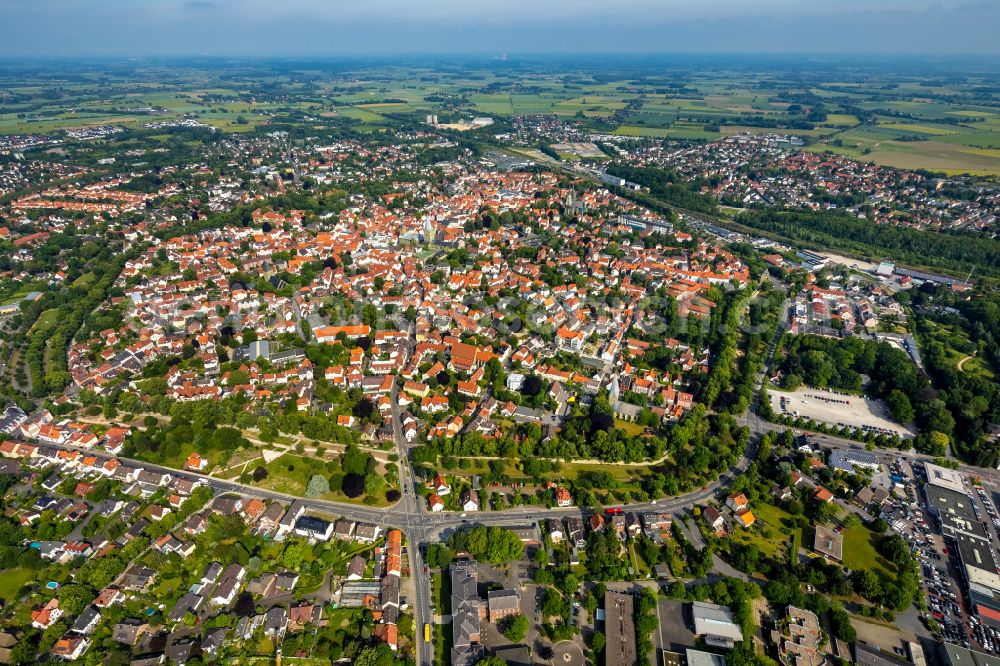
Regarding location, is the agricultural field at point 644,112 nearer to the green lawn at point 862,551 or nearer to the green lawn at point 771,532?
the green lawn at point 862,551

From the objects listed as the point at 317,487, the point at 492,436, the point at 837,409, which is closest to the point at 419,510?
the point at 317,487

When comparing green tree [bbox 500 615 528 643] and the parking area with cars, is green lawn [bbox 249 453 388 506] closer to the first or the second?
green tree [bbox 500 615 528 643]

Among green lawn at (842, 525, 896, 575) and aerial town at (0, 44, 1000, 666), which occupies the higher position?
aerial town at (0, 44, 1000, 666)

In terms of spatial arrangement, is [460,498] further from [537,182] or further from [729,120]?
[729,120]

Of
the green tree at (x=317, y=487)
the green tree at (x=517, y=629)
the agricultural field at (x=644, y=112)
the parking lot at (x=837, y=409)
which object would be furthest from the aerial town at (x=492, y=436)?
the agricultural field at (x=644, y=112)

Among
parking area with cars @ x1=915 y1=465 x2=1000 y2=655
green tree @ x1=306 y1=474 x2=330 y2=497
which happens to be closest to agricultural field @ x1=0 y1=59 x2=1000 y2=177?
parking area with cars @ x1=915 y1=465 x2=1000 y2=655

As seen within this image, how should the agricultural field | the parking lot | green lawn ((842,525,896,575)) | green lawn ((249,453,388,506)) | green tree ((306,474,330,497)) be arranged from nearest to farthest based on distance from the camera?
green lawn ((842,525,896,575)), green tree ((306,474,330,497)), green lawn ((249,453,388,506)), the parking lot, the agricultural field

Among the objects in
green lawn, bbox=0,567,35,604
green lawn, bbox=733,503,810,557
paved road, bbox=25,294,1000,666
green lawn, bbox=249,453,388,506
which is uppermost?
green lawn, bbox=249,453,388,506
